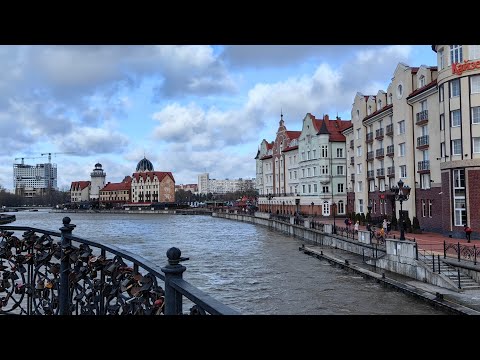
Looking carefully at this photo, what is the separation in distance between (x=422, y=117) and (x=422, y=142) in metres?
1.67

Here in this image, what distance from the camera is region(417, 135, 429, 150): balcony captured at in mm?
28016

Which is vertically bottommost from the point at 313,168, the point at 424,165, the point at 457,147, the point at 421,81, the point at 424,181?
the point at 424,181

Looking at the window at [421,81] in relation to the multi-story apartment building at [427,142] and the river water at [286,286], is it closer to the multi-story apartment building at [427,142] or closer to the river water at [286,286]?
the multi-story apartment building at [427,142]

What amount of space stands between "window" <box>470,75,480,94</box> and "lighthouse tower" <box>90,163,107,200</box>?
131313 mm

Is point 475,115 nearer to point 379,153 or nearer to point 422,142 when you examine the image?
point 422,142

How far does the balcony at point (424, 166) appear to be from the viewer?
2783cm

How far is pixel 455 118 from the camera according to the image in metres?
24.0

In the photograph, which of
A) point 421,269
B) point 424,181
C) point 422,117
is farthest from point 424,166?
point 421,269

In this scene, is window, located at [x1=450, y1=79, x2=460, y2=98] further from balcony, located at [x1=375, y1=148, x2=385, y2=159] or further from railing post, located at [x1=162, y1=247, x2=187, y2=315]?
railing post, located at [x1=162, y1=247, x2=187, y2=315]
